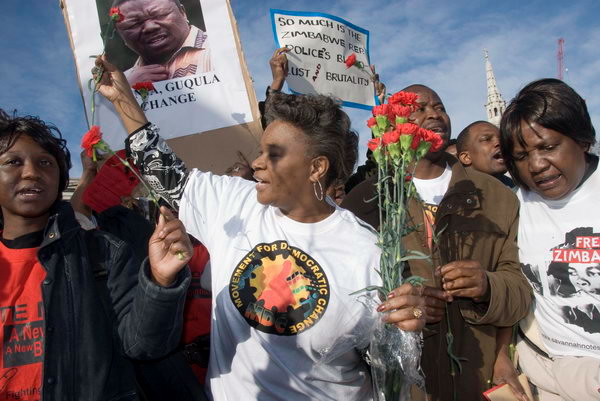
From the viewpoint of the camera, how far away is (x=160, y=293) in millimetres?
1523

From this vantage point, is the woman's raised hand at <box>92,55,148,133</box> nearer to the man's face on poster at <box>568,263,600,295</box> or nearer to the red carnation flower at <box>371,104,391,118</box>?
the red carnation flower at <box>371,104,391,118</box>

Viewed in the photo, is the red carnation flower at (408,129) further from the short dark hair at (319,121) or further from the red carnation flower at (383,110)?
the short dark hair at (319,121)

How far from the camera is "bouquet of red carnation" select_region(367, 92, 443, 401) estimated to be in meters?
1.57

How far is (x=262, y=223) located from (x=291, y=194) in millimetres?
175

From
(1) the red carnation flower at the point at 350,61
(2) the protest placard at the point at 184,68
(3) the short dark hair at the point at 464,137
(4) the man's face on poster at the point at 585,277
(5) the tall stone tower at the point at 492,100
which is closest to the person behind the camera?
(4) the man's face on poster at the point at 585,277

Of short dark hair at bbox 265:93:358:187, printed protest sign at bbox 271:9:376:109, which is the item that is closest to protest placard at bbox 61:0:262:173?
printed protest sign at bbox 271:9:376:109

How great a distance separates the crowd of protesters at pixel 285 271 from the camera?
5.31 ft

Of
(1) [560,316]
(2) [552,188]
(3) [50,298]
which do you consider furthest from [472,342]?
(3) [50,298]

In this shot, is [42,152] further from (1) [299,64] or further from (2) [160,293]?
(1) [299,64]

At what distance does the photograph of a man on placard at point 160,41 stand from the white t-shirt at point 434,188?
5.59 ft

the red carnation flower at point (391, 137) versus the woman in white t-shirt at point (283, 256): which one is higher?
the red carnation flower at point (391, 137)

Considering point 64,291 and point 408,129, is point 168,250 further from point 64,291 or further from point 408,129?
point 408,129

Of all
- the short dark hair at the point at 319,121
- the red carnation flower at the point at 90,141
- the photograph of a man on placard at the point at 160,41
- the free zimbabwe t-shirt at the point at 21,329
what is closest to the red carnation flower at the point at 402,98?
the short dark hair at the point at 319,121

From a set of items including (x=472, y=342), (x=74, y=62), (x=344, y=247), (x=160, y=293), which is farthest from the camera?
(x=74, y=62)
